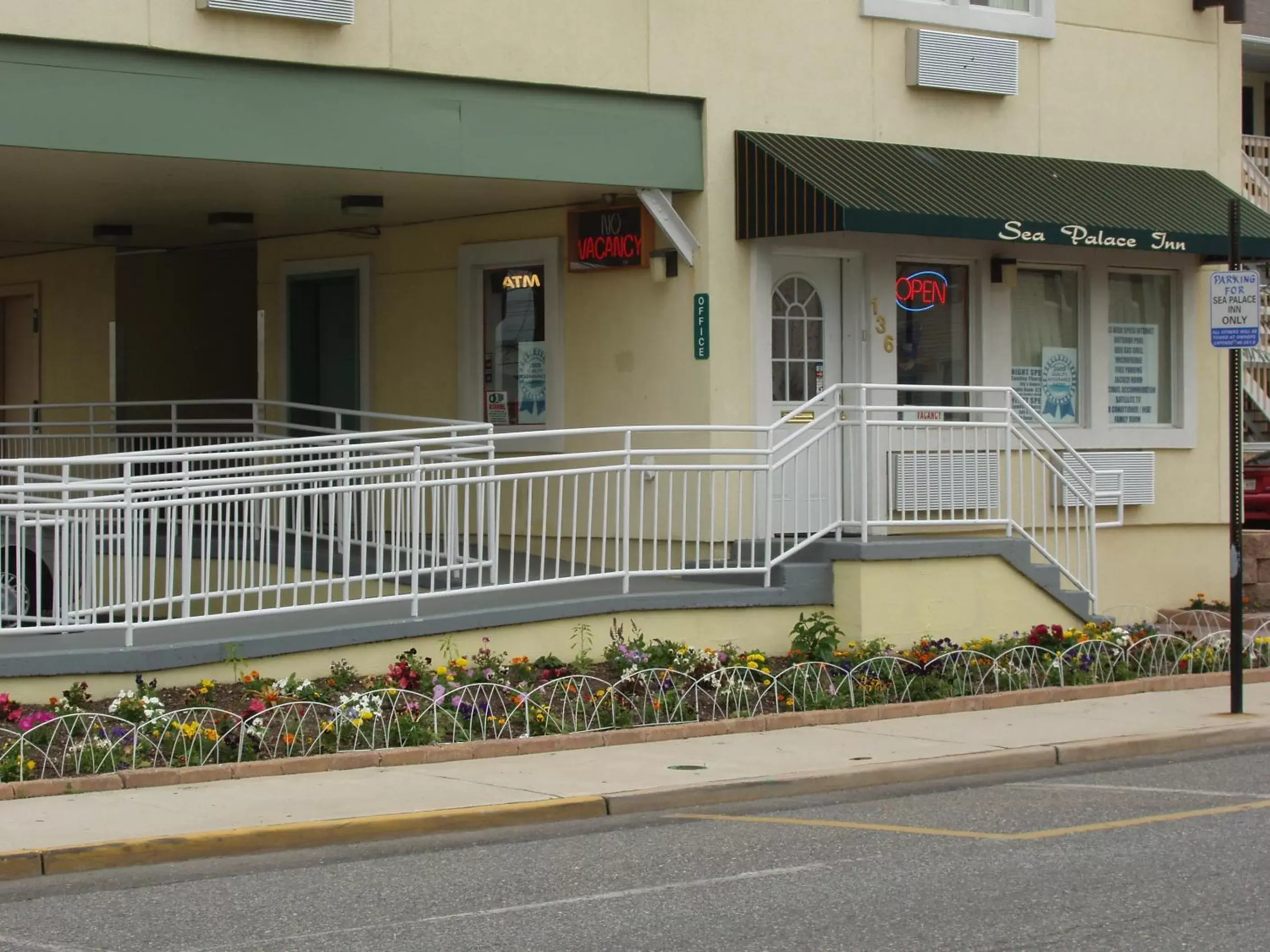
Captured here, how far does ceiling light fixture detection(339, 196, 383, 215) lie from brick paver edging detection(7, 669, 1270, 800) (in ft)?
Answer: 19.1

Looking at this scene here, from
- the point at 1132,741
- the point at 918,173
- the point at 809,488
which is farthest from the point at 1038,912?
the point at 918,173

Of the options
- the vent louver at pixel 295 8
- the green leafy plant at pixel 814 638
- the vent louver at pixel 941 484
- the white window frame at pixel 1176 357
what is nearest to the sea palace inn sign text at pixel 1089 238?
the white window frame at pixel 1176 357

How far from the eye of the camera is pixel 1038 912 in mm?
6941

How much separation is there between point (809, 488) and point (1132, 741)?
3.33 meters

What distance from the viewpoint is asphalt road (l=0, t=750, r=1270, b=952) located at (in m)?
6.66

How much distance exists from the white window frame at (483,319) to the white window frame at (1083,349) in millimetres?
4542

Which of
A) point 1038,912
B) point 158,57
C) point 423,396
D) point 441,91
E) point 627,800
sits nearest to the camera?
point 1038,912

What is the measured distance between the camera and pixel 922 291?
15789mm

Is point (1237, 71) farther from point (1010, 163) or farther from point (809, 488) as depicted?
point (809, 488)

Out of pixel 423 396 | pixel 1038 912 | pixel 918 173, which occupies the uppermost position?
pixel 918 173

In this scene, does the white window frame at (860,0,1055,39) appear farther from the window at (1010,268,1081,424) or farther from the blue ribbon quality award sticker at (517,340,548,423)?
the blue ribbon quality award sticker at (517,340,548,423)

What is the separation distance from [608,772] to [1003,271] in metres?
7.70

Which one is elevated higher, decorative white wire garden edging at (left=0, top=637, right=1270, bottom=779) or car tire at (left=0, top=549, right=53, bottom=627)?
car tire at (left=0, top=549, right=53, bottom=627)

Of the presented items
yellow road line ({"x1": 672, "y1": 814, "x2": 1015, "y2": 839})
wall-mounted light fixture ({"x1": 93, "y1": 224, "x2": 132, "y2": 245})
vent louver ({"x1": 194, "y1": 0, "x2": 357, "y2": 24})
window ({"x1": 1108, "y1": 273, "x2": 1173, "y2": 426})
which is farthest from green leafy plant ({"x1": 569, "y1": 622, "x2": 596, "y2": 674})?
wall-mounted light fixture ({"x1": 93, "y1": 224, "x2": 132, "y2": 245})
